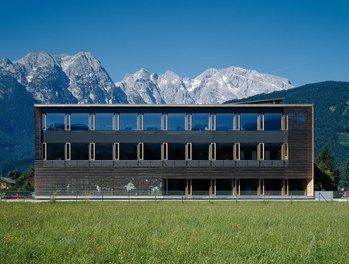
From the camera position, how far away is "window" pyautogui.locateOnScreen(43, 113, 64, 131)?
61219mm

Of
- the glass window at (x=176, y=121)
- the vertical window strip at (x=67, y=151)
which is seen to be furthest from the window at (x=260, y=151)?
the vertical window strip at (x=67, y=151)

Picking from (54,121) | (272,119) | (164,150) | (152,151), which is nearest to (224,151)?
(272,119)

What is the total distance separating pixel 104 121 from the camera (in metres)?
61.4

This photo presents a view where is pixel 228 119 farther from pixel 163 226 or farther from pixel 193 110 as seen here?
pixel 163 226

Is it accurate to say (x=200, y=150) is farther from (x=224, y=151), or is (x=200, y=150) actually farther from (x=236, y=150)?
(x=236, y=150)

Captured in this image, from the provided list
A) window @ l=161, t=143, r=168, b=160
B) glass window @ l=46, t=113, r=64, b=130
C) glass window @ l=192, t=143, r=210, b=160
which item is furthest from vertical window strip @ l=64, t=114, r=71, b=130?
glass window @ l=192, t=143, r=210, b=160

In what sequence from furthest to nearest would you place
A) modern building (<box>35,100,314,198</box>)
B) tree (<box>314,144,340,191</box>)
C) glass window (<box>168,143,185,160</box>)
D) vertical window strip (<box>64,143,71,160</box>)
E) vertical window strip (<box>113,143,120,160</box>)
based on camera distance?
tree (<box>314,144,340,191</box>) → glass window (<box>168,143,185,160</box>) → vertical window strip (<box>113,143,120,160</box>) → vertical window strip (<box>64,143,71,160</box>) → modern building (<box>35,100,314,198</box>)

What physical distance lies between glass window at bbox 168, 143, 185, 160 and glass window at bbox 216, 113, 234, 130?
4.23m

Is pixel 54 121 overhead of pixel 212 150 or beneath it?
overhead

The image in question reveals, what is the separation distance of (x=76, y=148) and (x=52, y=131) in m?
3.03

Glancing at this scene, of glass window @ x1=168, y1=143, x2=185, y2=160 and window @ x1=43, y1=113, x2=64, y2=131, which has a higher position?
window @ x1=43, y1=113, x2=64, y2=131

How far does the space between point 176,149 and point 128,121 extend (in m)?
5.74

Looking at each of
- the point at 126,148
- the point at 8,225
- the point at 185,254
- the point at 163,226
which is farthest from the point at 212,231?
the point at 126,148

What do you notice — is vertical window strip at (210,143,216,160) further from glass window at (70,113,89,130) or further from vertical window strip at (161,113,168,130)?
glass window at (70,113,89,130)
